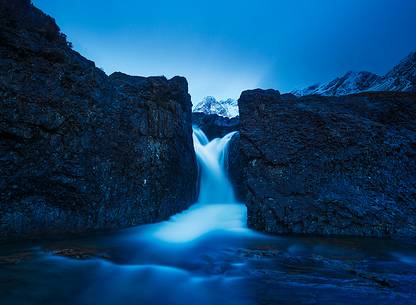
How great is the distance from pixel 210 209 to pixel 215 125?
12.7 metres

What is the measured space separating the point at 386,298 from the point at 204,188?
874 cm

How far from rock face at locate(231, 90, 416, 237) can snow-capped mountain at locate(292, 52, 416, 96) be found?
3.74 m

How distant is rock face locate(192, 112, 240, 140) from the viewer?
814 inches

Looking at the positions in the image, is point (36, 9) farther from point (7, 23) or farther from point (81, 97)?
point (81, 97)

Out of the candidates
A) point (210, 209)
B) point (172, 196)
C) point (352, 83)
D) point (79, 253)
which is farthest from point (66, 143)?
point (352, 83)

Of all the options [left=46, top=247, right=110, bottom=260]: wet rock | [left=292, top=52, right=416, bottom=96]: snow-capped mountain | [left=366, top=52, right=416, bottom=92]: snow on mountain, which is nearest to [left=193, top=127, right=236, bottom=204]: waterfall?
[left=46, top=247, right=110, bottom=260]: wet rock

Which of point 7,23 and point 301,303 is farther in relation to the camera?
point 7,23

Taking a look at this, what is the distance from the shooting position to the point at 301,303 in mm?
2459

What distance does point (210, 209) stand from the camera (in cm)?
913

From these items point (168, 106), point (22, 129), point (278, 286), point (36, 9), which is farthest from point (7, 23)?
point (278, 286)

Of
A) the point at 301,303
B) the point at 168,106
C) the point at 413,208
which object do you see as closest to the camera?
the point at 301,303

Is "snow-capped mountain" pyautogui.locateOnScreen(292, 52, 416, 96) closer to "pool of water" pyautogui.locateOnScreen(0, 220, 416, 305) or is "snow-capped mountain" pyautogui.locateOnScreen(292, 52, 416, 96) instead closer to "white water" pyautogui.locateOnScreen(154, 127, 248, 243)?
"white water" pyautogui.locateOnScreen(154, 127, 248, 243)

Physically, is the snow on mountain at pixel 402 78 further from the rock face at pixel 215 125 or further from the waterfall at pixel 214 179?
the rock face at pixel 215 125

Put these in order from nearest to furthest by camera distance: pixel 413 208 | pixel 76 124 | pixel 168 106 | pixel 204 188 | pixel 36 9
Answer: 1. pixel 76 124
2. pixel 413 208
3. pixel 36 9
4. pixel 168 106
5. pixel 204 188
